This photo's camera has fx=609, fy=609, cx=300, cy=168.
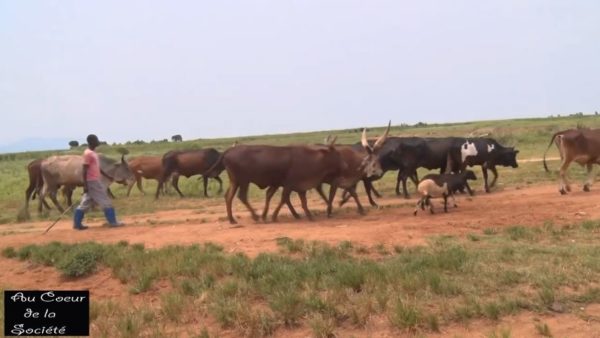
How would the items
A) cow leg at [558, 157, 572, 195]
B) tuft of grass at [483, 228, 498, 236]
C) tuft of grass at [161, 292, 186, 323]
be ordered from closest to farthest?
tuft of grass at [161, 292, 186, 323]
tuft of grass at [483, 228, 498, 236]
cow leg at [558, 157, 572, 195]

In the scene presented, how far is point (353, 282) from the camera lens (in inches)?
319

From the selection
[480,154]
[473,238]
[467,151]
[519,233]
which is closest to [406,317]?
[473,238]

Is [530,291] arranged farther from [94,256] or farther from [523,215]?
[94,256]

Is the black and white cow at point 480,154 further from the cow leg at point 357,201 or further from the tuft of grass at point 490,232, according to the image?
the tuft of grass at point 490,232

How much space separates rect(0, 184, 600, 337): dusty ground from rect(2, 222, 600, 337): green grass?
0.21 metres

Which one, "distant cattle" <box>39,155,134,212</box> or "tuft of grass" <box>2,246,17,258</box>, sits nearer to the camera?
"tuft of grass" <box>2,246,17,258</box>

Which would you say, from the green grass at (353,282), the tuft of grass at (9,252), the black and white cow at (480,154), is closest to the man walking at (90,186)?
the tuft of grass at (9,252)

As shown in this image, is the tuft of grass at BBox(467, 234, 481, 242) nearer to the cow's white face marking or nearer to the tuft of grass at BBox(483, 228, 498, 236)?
the tuft of grass at BBox(483, 228, 498, 236)

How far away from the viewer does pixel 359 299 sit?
24.6 feet

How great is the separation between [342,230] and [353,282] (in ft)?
11.6

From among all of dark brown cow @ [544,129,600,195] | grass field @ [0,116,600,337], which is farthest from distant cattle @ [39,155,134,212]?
dark brown cow @ [544,129,600,195]

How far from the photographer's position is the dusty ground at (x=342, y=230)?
718 cm

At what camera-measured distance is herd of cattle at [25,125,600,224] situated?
1396 centimetres

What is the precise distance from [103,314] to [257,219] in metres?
6.25
